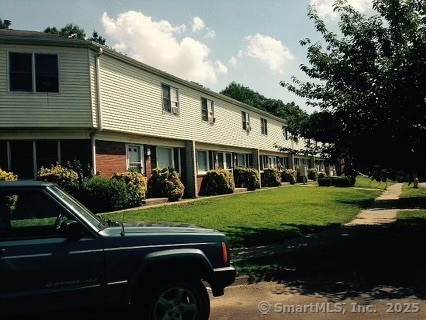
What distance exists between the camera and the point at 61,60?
16.2 m

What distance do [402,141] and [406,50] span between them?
6.64 feet

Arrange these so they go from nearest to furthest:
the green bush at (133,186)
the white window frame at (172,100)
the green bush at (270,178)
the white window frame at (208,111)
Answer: the green bush at (133,186) → the white window frame at (172,100) → the white window frame at (208,111) → the green bush at (270,178)

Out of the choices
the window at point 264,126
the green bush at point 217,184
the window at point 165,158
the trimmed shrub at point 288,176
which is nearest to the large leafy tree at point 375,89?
the window at point 165,158

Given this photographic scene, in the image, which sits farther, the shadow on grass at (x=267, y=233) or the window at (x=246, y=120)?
the window at (x=246, y=120)

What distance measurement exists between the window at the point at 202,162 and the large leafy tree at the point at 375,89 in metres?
15.8

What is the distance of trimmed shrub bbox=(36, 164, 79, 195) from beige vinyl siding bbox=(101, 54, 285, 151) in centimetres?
279

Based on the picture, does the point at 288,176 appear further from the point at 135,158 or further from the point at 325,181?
the point at 135,158

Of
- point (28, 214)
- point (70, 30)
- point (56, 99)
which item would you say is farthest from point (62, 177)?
point (70, 30)

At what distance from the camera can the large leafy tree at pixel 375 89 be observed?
8.67m

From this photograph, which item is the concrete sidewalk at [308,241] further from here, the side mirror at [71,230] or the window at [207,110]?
the window at [207,110]

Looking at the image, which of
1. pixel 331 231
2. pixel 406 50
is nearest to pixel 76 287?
pixel 406 50

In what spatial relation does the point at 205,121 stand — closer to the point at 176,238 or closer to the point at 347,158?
the point at 347,158

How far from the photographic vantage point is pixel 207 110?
2664 cm

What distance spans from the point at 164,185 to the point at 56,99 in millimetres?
6720
